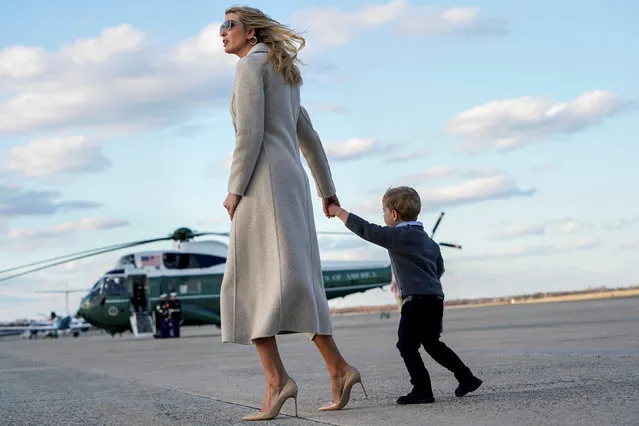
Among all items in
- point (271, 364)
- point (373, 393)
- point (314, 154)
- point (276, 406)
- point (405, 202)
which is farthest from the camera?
point (373, 393)

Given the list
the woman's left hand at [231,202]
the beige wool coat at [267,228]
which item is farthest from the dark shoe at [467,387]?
the woman's left hand at [231,202]

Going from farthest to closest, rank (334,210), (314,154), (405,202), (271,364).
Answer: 1. (314,154)
2. (334,210)
3. (405,202)
4. (271,364)

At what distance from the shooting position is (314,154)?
5.66 meters

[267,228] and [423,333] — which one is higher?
[267,228]

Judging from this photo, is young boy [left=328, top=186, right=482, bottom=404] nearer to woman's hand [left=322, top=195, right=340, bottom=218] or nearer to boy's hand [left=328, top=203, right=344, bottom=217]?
boy's hand [left=328, top=203, right=344, bottom=217]

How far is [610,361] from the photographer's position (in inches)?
286

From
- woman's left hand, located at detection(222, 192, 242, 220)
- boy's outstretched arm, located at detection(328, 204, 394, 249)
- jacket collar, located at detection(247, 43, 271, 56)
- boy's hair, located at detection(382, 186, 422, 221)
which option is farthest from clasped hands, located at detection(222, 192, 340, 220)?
jacket collar, located at detection(247, 43, 271, 56)

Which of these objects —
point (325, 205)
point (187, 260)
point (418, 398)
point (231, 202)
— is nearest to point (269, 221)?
point (231, 202)

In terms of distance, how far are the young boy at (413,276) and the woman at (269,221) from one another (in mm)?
349

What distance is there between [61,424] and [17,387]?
3.69m

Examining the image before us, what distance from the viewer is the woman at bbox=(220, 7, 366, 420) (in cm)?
498

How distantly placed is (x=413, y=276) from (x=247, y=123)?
1189 mm

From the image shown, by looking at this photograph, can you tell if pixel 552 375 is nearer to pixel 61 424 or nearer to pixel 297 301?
pixel 297 301

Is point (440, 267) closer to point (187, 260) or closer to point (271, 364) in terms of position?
point (271, 364)
